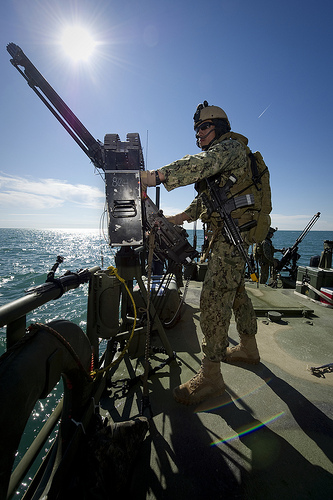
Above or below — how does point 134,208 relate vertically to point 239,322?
above

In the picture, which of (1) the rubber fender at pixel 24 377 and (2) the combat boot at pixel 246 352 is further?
(2) the combat boot at pixel 246 352

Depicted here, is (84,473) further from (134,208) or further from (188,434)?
(134,208)

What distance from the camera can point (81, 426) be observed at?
1516 mm

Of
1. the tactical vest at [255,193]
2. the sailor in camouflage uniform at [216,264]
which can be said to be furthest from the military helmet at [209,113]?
the tactical vest at [255,193]

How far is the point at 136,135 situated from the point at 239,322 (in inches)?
104

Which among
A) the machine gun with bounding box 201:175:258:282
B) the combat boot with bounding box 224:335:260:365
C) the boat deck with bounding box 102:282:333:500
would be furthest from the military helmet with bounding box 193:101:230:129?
the boat deck with bounding box 102:282:333:500

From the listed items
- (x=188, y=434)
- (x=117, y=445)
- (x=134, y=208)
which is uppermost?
(x=134, y=208)

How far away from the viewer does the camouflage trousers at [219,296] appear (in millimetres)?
2430

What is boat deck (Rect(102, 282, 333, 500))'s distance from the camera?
155cm

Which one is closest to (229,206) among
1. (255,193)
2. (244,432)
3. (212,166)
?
(255,193)

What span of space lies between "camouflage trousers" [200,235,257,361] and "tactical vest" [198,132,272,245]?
0.36 m

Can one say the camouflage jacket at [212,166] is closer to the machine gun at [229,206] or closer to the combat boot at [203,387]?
the machine gun at [229,206]

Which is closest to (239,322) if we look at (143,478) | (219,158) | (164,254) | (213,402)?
(213,402)

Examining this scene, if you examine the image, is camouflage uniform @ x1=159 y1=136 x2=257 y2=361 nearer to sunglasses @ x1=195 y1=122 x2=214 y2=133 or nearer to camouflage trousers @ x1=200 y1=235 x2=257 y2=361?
camouflage trousers @ x1=200 y1=235 x2=257 y2=361
